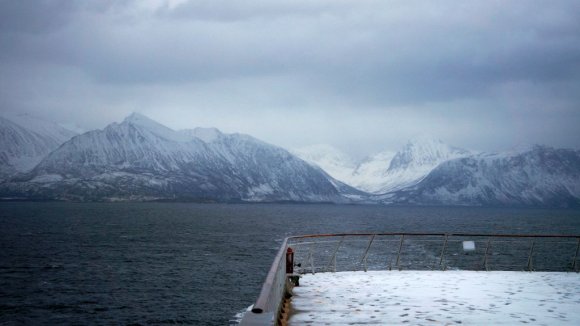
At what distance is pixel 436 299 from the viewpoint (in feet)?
53.2

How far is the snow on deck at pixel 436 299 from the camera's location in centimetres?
1337

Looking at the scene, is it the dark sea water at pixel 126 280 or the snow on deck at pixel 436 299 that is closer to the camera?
the snow on deck at pixel 436 299

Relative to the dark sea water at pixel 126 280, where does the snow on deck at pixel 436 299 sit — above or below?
above

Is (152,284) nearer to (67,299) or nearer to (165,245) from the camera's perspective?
(67,299)

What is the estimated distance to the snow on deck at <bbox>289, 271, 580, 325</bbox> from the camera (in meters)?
13.4

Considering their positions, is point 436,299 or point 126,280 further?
point 126,280

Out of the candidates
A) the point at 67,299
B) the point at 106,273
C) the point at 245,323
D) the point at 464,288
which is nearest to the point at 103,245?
the point at 106,273

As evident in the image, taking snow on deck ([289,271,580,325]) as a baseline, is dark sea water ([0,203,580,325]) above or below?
below

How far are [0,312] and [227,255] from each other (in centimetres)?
4059

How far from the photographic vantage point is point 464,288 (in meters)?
18.6

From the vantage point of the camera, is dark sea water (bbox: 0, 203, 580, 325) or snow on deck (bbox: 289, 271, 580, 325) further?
dark sea water (bbox: 0, 203, 580, 325)

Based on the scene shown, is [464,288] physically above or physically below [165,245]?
above

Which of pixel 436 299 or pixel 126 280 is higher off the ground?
pixel 436 299

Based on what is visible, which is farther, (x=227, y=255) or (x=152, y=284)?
(x=227, y=255)
